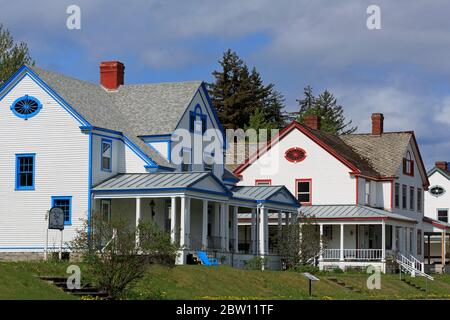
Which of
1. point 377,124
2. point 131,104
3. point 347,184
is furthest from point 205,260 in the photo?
point 377,124

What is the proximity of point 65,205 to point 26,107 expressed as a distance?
515 cm

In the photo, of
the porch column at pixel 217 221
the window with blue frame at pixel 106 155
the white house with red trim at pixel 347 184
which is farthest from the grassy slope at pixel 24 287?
the white house with red trim at pixel 347 184

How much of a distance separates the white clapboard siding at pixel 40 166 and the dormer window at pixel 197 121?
25.1ft

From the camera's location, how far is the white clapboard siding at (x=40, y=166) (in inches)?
1839

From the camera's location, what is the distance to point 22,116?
47938 millimetres

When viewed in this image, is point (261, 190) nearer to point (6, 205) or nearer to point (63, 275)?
point (6, 205)

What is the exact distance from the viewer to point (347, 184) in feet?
208

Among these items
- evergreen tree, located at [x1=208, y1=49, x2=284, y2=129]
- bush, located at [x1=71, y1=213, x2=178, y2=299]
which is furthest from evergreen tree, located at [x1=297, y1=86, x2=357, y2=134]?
bush, located at [x1=71, y1=213, x2=178, y2=299]

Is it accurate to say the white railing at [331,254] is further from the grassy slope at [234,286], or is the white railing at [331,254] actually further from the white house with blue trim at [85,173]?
the grassy slope at [234,286]

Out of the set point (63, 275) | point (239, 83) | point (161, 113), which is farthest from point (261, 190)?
point (239, 83)

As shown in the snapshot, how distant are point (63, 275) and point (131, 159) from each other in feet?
53.4

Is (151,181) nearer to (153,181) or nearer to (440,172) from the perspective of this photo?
(153,181)

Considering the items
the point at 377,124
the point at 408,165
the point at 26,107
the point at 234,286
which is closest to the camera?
the point at 234,286

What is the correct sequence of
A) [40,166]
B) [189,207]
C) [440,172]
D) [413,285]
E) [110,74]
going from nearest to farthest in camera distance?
1. [189,207]
2. [40,166]
3. [413,285]
4. [110,74]
5. [440,172]
